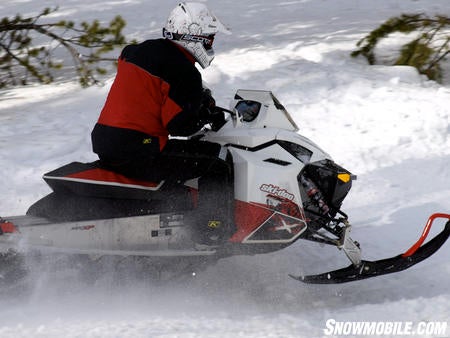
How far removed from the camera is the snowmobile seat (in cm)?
426

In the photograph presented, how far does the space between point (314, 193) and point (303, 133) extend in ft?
10.0

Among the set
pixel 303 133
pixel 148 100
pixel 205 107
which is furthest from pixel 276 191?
pixel 303 133

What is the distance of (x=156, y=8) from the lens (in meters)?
13.0

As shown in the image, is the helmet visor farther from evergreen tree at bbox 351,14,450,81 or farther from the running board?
evergreen tree at bbox 351,14,450,81

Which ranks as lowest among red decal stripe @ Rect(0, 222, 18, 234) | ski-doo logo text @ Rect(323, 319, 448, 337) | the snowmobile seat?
ski-doo logo text @ Rect(323, 319, 448, 337)

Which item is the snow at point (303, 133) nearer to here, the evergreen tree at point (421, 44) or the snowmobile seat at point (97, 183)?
the evergreen tree at point (421, 44)

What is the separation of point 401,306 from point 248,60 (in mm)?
6138

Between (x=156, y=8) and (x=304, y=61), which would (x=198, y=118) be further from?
(x=156, y=8)

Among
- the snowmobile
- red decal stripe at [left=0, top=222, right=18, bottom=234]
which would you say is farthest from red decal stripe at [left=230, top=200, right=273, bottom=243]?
red decal stripe at [left=0, top=222, right=18, bottom=234]

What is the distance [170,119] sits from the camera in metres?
4.26

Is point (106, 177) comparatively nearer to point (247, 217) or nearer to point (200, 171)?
point (200, 171)

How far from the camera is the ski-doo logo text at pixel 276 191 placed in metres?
4.47

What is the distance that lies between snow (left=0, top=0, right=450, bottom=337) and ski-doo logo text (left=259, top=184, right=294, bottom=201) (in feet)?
2.30

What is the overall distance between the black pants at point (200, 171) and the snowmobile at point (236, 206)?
0.04 meters
